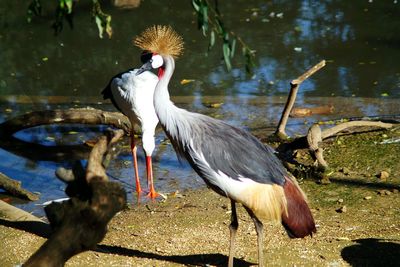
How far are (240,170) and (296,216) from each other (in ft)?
1.67

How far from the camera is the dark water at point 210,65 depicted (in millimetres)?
8789

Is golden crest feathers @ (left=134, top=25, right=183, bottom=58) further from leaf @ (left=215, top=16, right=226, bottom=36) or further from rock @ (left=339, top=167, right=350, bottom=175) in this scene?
leaf @ (left=215, top=16, right=226, bottom=36)

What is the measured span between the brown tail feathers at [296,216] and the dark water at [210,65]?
229cm

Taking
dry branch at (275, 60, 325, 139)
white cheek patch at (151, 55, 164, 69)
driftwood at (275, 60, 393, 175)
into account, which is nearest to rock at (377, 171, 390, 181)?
driftwood at (275, 60, 393, 175)

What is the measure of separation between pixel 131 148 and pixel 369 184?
258 centimetres

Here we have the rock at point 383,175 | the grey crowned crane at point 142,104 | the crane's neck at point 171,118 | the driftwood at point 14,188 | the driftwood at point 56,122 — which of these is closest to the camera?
the crane's neck at point 171,118

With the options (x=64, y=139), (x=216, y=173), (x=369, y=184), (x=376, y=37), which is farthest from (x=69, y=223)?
(x=376, y=37)

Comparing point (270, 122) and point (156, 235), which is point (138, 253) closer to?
point (156, 235)

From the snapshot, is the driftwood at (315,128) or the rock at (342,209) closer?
the rock at (342,209)

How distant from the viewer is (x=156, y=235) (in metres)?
6.22

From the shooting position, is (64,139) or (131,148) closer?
(131,148)

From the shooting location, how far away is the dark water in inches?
346

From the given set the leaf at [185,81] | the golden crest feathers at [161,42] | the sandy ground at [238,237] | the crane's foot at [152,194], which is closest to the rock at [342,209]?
the sandy ground at [238,237]

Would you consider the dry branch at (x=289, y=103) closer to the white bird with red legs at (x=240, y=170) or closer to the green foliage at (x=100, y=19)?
the white bird with red legs at (x=240, y=170)
